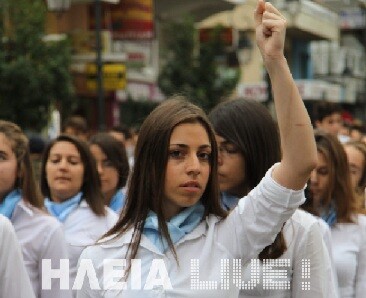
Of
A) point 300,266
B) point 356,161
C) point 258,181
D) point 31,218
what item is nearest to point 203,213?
point 300,266

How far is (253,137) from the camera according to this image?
4.58m

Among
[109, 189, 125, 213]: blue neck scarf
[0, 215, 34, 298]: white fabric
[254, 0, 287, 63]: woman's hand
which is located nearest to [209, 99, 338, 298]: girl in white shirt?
[0, 215, 34, 298]: white fabric

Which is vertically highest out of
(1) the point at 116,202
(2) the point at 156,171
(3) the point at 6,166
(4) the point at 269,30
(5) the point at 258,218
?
(4) the point at 269,30

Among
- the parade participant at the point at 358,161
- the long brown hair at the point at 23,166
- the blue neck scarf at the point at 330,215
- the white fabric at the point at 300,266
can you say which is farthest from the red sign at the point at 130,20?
the white fabric at the point at 300,266

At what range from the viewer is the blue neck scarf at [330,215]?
651 centimetres

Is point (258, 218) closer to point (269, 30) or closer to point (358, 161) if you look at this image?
point (269, 30)

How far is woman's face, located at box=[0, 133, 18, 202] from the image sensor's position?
588cm

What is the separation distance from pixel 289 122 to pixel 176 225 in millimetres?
535

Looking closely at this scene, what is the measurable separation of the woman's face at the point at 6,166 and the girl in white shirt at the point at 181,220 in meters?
2.05

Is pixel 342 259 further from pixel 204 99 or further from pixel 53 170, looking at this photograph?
pixel 204 99

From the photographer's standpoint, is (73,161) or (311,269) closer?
(311,269)

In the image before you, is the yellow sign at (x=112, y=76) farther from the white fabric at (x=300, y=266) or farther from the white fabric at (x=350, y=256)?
the white fabric at (x=300, y=266)

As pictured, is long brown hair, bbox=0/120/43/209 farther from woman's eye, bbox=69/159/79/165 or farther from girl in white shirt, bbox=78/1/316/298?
girl in white shirt, bbox=78/1/316/298

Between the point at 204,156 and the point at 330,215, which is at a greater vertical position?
the point at 204,156
